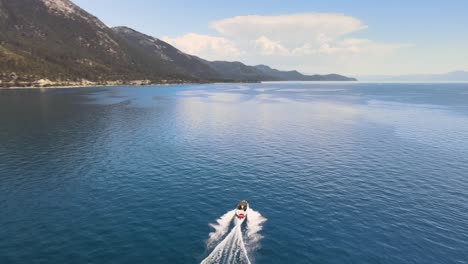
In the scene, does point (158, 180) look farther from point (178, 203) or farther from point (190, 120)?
point (190, 120)

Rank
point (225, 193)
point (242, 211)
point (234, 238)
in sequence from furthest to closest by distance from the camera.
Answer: point (225, 193) → point (242, 211) → point (234, 238)

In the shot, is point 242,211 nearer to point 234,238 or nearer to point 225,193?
point 234,238

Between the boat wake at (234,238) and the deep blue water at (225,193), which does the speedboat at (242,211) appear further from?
the deep blue water at (225,193)

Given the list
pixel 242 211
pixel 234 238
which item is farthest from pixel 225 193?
pixel 234 238

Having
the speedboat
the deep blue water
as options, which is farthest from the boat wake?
the deep blue water

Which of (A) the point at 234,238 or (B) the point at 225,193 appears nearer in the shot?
(A) the point at 234,238

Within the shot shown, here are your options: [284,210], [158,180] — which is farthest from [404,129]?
[158,180]

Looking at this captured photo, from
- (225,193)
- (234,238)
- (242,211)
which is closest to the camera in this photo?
(234,238)
